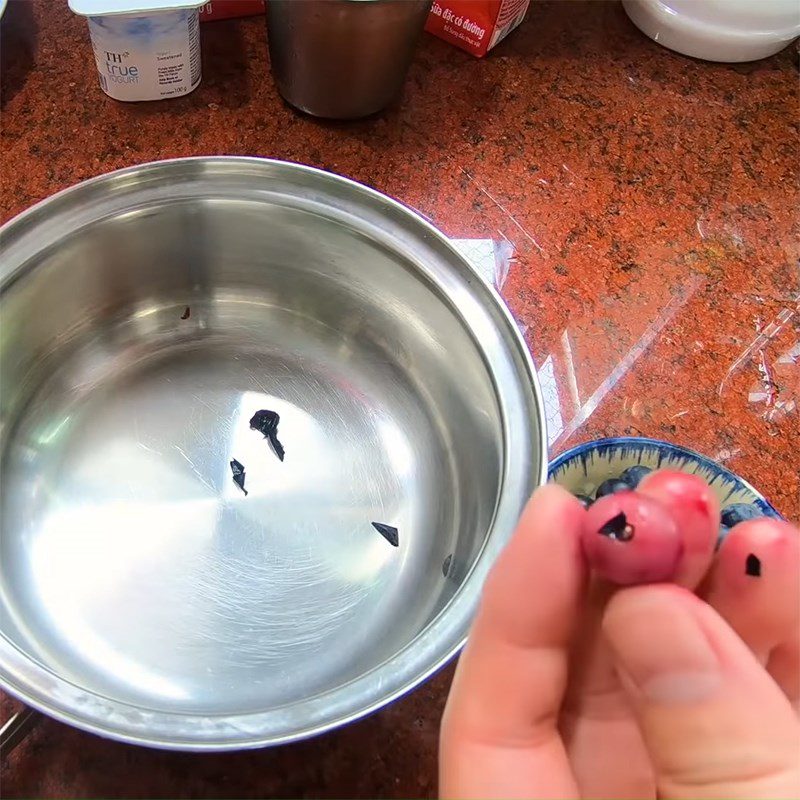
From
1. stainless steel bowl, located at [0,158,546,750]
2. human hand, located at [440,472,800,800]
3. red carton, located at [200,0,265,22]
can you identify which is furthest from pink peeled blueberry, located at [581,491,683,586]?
red carton, located at [200,0,265,22]

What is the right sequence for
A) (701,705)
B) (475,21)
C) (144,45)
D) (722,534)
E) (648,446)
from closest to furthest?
(701,705)
(722,534)
(648,446)
(144,45)
(475,21)

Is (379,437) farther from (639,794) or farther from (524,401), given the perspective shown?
(639,794)

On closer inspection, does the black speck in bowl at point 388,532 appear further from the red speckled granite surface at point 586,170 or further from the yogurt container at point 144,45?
the yogurt container at point 144,45

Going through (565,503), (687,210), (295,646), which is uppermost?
(565,503)

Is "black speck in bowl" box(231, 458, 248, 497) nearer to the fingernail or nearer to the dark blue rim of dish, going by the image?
the dark blue rim of dish

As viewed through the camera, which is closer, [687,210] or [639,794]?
[639,794]

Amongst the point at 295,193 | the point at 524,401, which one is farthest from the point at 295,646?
the point at 295,193

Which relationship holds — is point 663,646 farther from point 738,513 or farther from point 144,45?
point 144,45

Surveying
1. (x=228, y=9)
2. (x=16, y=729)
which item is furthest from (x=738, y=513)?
(x=228, y=9)
